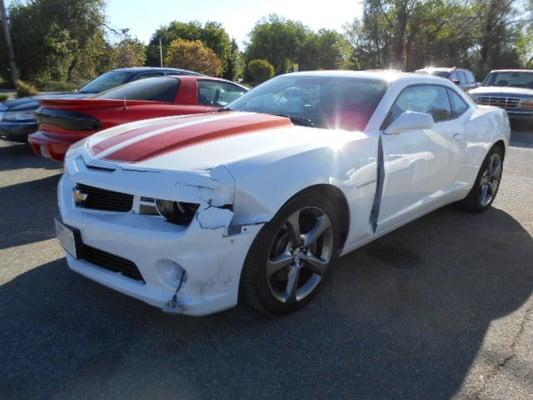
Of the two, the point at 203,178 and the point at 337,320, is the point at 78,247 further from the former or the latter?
the point at 337,320

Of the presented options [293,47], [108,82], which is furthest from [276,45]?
[108,82]

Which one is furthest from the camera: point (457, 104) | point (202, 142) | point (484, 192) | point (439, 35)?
point (439, 35)

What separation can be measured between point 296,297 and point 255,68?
4924 centimetres

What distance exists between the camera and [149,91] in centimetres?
571

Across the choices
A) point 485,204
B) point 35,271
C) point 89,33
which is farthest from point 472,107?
point 89,33

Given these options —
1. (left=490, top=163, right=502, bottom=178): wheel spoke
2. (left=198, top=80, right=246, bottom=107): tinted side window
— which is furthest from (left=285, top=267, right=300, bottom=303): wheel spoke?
(left=198, top=80, right=246, bottom=107): tinted side window

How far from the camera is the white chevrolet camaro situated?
7.20 ft

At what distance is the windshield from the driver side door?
4931 millimetres

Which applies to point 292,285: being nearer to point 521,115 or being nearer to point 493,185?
point 493,185

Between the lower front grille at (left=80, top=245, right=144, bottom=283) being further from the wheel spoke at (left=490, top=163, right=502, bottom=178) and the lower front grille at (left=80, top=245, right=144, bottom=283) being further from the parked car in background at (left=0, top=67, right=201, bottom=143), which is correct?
the parked car in background at (left=0, top=67, right=201, bottom=143)

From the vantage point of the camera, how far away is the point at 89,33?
1227 inches

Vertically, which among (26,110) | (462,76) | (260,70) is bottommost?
(26,110)

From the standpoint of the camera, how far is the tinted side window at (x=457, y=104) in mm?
4219

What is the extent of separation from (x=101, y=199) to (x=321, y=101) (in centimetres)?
181
